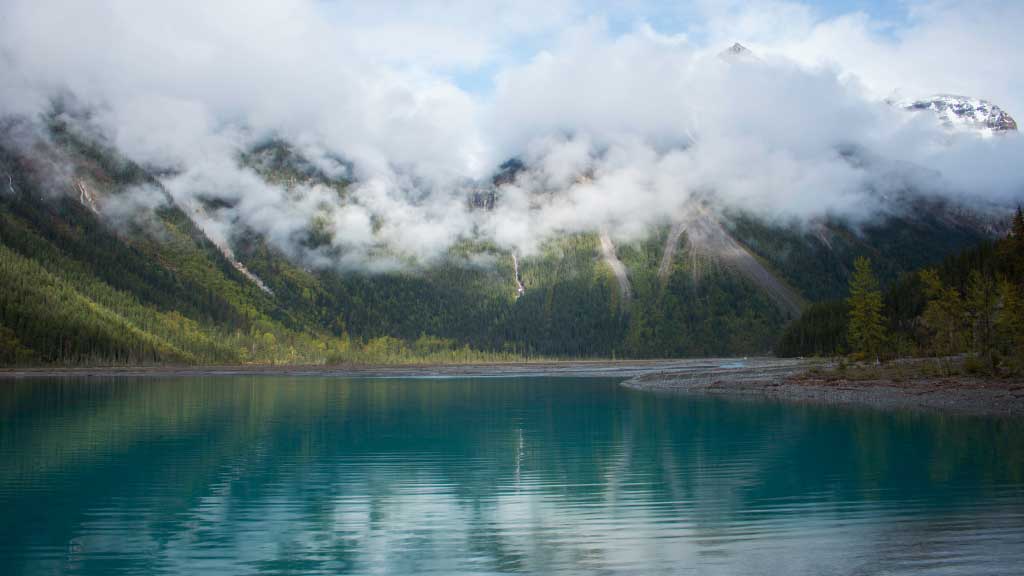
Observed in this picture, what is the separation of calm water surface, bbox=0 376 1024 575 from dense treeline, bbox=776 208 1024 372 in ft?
76.5

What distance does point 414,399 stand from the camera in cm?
7719

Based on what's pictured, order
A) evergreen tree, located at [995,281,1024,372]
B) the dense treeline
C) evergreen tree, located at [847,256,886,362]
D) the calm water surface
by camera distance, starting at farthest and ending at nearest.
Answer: evergreen tree, located at [847,256,886,362]
the dense treeline
evergreen tree, located at [995,281,1024,372]
the calm water surface

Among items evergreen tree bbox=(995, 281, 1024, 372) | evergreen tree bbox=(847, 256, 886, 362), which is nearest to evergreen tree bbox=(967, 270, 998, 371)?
evergreen tree bbox=(995, 281, 1024, 372)

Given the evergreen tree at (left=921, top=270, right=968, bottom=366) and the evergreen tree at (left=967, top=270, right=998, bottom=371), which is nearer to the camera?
the evergreen tree at (left=967, top=270, right=998, bottom=371)

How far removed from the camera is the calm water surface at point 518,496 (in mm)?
17953

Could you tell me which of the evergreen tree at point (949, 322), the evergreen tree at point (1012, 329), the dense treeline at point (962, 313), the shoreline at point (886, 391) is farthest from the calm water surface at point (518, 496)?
the evergreen tree at point (949, 322)

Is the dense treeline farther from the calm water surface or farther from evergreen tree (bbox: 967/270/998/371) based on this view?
the calm water surface

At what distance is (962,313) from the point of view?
78312 mm

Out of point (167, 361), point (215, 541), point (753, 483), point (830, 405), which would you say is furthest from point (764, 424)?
point (167, 361)

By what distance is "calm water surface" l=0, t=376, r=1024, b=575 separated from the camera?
18.0 meters

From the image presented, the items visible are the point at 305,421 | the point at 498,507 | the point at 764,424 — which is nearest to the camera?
the point at 498,507

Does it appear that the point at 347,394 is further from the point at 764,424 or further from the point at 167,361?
the point at 167,361

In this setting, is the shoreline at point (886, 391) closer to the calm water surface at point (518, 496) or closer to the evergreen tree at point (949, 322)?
the calm water surface at point (518, 496)

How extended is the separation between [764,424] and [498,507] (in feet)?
91.5
